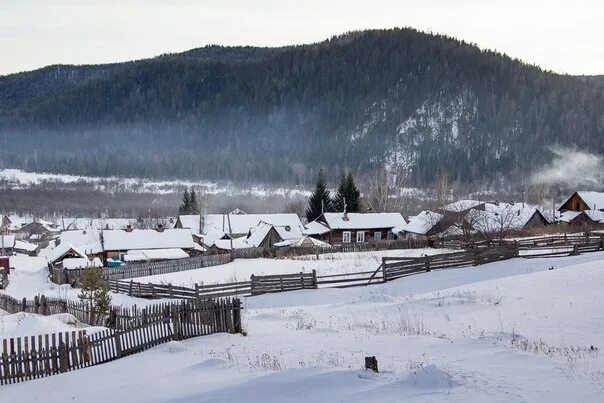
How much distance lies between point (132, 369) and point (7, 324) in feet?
46.0

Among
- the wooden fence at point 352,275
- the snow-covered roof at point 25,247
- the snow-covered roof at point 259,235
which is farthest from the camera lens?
the snow-covered roof at point 25,247

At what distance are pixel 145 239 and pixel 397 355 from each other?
6255 cm

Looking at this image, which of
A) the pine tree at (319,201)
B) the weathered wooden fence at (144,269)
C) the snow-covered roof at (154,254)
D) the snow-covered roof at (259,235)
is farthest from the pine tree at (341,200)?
the weathered wooden fence at (144,269)

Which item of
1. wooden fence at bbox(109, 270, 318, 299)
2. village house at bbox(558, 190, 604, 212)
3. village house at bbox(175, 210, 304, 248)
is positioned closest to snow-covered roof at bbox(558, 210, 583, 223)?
village house at bbox(558, 190, 604, 212)

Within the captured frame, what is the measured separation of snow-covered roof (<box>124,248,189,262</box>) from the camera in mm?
67062

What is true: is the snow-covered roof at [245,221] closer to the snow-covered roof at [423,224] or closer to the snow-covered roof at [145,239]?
the snow-covered roof at [145,239]

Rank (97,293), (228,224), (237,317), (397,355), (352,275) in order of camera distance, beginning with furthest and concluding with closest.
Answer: (228,224)
(352,275)
(97,293)
(237,317)
(397,355)

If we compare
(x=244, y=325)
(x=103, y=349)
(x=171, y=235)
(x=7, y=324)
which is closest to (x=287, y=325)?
(x=244, y=325)

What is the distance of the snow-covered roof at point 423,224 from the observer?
73125mm

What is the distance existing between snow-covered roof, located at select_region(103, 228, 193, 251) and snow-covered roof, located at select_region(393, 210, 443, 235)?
2791 cm

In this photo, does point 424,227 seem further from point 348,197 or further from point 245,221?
point 245,221

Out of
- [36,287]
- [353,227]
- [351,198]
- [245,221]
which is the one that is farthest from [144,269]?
[245,221]

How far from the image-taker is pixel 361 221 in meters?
79.2

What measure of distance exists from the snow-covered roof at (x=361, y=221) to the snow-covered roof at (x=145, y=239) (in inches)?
731
